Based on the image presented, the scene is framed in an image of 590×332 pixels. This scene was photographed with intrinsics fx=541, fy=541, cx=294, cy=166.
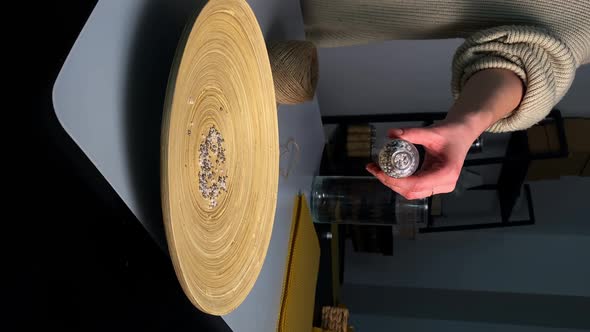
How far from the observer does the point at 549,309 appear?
2180 mm

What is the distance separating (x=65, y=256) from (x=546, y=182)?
80.0 inches

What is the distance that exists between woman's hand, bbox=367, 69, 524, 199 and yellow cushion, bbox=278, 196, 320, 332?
0.55m

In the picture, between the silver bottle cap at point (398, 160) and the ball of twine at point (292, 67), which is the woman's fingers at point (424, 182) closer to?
the silver bottle cap at point (398, 160)

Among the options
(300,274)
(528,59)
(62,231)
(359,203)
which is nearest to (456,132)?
(528,59)

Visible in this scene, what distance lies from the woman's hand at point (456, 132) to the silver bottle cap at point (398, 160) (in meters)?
0.04

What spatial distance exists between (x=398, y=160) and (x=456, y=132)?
0.10m

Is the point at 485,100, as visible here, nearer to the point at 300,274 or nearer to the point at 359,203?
the point at 300,274

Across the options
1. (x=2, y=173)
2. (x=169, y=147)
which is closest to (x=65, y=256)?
(x=2, y=173)

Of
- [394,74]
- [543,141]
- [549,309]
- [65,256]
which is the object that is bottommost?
[65,256]

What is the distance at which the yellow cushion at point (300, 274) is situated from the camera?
114 cm

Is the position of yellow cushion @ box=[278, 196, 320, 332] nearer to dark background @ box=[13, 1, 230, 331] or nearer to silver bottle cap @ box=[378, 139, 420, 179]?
dark background @ box=[13, 1, 230, 331]

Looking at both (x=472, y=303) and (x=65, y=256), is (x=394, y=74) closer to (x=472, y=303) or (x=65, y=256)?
(x=472, y=303)

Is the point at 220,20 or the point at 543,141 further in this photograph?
the point at 543,141

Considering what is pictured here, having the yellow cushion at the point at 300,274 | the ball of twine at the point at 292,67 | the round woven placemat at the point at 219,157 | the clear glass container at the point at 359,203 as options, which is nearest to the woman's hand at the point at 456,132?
the round woven placemat at the point at 219,157
